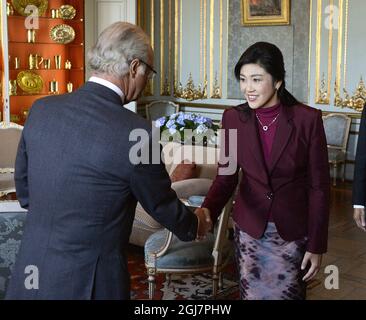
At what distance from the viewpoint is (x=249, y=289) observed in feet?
5.91

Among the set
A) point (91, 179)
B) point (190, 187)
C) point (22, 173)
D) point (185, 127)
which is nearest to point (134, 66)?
point (91, 179)

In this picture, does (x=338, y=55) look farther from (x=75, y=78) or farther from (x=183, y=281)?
(x=183, y=281)

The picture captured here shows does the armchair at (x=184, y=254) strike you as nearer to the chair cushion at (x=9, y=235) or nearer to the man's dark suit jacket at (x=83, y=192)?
the chair cushion at (x=9, y=235)

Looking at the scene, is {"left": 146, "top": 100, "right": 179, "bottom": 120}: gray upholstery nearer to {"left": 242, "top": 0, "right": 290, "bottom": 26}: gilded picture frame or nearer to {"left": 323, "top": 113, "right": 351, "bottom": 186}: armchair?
{"left": 242, "top": 0, "right": 290, "bottom": 26}: gilded picture frame

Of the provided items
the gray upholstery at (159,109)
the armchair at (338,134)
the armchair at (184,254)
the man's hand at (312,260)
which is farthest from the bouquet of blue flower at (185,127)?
the gray upholstery at (159,109)

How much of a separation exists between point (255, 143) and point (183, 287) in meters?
1.61

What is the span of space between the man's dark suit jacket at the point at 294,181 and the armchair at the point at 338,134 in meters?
4.43

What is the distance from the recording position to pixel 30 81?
21.3 feet

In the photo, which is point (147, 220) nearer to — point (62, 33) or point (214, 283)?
point (214, 283)

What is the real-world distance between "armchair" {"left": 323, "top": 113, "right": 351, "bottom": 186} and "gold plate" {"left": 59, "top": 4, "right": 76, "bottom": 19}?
11.0ft

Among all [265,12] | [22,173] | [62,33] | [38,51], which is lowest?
[22,173]

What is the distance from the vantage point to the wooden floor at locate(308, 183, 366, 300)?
10.2ft

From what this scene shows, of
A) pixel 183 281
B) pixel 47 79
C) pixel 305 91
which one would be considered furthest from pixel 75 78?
pixel 183 281

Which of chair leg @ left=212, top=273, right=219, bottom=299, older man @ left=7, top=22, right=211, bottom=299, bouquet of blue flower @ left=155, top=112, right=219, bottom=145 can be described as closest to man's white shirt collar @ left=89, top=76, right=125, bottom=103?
older man @ left=7, top=22, right=211, bottom=299
